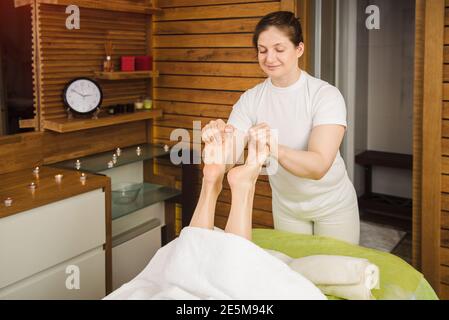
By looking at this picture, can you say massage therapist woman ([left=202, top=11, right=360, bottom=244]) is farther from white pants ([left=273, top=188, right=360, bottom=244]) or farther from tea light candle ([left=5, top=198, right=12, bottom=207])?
tea light candle ([left=5, top=198, right=12, bottom=207])

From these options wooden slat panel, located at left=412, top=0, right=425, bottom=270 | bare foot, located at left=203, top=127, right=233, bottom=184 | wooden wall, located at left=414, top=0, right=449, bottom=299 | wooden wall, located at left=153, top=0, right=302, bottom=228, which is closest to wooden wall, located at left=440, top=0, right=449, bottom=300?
wooden wall, located at left=414, top=0, right=449, bottom=299

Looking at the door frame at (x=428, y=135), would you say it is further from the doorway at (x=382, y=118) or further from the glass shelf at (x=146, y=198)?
the glass shelf at (x=146, y=198)

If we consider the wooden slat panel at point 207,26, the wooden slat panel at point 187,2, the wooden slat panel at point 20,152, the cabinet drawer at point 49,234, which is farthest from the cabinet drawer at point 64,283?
the wooden slat panel at point 187,2

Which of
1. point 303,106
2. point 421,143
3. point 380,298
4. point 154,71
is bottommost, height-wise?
point 380,298

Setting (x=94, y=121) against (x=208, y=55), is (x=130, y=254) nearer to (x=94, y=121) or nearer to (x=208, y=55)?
(x=94, y=121)

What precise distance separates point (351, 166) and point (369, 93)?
846mm

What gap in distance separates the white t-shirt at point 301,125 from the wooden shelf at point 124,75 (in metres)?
1.32

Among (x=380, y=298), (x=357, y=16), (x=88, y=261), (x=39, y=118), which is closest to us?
(x=380, y=298)

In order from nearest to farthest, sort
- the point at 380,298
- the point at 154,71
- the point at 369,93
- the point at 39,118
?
the point at 380,298, the point at 39,118, the point at 154,71, the point at 369,93

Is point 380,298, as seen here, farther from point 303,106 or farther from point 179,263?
point 303,106

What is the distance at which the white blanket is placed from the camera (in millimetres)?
1379

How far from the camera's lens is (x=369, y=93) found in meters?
4.45

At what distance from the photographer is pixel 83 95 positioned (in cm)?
314
